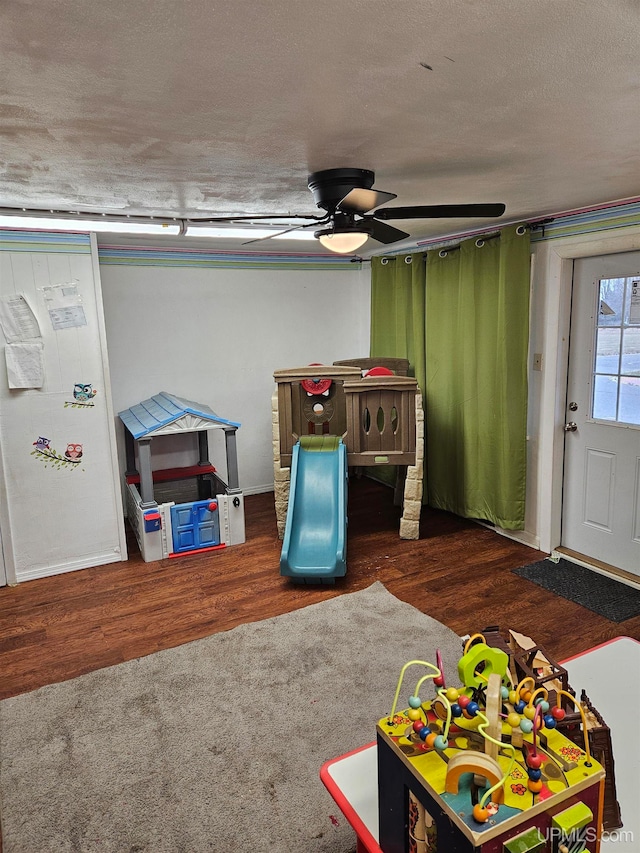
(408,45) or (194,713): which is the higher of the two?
(408,45)

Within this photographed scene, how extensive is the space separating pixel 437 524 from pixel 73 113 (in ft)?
12.8

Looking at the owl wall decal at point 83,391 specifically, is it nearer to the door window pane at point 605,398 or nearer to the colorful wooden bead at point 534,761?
the door window pane at point 605,398

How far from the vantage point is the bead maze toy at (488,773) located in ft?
3.27

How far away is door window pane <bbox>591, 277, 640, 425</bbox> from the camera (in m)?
3.59

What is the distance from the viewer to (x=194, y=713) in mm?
2621

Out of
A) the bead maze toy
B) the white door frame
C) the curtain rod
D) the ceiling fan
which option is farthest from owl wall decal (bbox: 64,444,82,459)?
the bead maze toy

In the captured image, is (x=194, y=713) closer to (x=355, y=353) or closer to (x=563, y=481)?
(x=563, y=481)

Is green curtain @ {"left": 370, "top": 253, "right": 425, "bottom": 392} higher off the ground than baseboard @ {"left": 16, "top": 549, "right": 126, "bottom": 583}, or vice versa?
green curtain @ {"left": 370, "top": 253, "right": 425, "bottom": 392}

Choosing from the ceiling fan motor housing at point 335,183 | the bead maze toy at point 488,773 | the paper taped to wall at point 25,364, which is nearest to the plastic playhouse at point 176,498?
the paper taped to wall at point 25,364

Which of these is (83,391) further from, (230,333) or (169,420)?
(230,333)

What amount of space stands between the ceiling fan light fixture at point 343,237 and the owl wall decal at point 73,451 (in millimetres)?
2361

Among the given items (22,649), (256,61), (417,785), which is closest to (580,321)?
(256,61)

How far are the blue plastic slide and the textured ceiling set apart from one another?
205 centimetres

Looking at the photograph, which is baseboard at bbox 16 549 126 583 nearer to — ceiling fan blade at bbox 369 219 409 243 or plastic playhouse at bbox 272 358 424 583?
plastic playhouse at bbox 272 358 424 583
